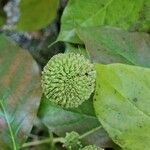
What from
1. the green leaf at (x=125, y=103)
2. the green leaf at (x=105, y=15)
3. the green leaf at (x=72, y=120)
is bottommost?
the green leaf at (x=72, y=120)

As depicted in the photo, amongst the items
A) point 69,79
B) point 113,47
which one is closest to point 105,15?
point 113,47

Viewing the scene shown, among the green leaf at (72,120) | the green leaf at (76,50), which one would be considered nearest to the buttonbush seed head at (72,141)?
the green leaf at (72,120)

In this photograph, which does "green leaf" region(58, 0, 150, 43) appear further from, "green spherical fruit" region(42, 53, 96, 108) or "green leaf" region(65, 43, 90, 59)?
"green spherical fruit" region(42, 53, 96, 108)

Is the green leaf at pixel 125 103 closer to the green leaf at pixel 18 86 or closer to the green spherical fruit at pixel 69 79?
the green spherical fruit at pixel 69 79

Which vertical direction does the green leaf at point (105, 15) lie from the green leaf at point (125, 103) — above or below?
above

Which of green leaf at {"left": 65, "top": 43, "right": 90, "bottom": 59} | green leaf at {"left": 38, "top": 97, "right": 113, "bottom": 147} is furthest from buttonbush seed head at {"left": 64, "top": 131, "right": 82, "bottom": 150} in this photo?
green leaf at {"left": 65, "top": 43, "right": 90, "bottom": 59}
